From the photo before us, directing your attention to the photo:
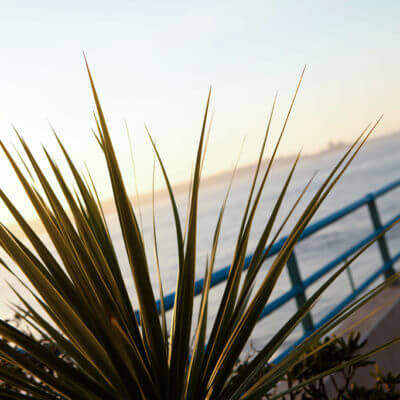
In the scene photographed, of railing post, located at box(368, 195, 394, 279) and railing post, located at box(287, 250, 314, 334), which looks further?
railing post, located at box(368, 195, 394, 279)

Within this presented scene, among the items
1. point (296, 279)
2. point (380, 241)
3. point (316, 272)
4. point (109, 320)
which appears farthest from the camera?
point (380, 241)

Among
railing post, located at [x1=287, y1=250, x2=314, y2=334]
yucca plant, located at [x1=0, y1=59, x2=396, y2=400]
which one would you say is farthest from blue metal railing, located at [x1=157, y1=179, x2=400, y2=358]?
yucca plant, located at [x1=0, y1=59, x2=396, y2=400]

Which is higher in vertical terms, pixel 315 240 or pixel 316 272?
pixel 315 240

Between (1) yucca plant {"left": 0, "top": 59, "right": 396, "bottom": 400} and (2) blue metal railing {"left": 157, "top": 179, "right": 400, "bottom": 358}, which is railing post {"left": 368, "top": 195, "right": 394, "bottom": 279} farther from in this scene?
(1) yucca plant {"left": 0, "top": 59, "right": 396, "bottom": 400}

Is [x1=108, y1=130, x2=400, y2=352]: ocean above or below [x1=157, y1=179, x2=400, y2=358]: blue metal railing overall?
above

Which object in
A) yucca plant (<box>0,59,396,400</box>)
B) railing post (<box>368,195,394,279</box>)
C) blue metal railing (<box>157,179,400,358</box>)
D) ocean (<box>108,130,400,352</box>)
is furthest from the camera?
ocean (<box>108,130,400,352</box>)

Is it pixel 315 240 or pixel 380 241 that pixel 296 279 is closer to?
pixel 380 241

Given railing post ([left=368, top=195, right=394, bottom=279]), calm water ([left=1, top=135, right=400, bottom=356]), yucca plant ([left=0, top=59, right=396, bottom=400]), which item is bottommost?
yucca plant ([left=0, top=59, right=396, bottom=400])

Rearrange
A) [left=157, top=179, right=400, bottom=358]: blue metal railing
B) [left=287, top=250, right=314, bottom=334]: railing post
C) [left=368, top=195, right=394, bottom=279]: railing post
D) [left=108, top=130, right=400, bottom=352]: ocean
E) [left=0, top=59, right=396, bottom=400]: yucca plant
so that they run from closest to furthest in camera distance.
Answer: [left=0, top=59, right=396, bottom=400]: yucca plant, [left=157, top=179, right=400, bottom=358]: blue metal railing, [left=287, top=250, right=314, bottom=334]: railing post, [left=368, top=195, right=394, bottom=279]: railing post, [left=108, top=130, right=400, bottom=352]: ocean

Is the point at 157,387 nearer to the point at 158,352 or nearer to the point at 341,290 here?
the point at 158,352

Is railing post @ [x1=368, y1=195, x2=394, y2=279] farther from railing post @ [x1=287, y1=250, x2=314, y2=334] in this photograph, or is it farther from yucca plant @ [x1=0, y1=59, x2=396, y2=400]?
yucca plant @ [x1=0, y1=59, x2=396, y2=400]

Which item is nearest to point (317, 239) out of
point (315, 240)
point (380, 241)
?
point (315, 240)

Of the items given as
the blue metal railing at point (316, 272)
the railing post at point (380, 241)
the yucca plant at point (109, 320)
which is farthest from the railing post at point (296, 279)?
the yucca plant at point (109, 320)

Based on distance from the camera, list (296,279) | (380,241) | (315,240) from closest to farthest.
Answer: (296,279) < (380,241) < (315,240)
